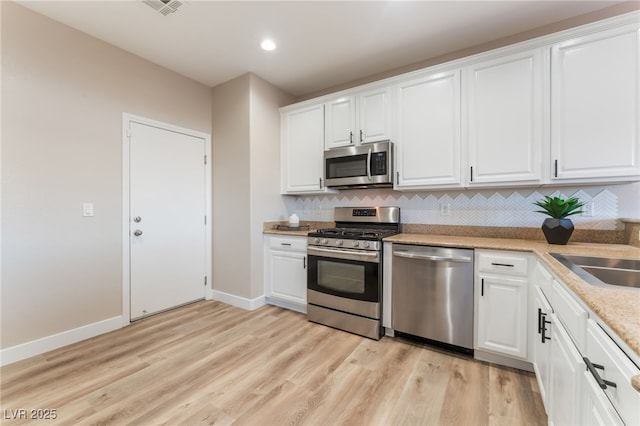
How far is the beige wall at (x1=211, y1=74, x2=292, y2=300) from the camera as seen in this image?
10.4 feet

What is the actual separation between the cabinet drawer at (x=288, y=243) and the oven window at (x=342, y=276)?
33 centimetres

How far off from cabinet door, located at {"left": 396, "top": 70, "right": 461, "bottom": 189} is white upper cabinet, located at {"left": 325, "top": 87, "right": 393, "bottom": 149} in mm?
149

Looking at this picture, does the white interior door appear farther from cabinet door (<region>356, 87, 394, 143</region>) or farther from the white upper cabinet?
cabinet door (<region>356, 87, 394, 143</region>)

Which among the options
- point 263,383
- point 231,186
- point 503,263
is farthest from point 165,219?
point 503,263

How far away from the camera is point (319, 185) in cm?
327

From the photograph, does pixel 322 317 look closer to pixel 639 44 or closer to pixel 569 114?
pixel 569 114

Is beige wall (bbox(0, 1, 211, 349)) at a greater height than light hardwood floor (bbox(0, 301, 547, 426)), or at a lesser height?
greater

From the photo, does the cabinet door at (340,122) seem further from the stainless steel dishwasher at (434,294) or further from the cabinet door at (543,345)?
the cabinet door at (543,345)

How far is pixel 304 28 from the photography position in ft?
7.84

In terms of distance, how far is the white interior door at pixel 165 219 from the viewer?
111 inches

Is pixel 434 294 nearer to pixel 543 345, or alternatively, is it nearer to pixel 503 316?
pixel 503 316

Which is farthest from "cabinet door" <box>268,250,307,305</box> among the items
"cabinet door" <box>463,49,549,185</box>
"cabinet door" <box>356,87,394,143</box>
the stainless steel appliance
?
"cabinet door" <box>463,49,549,185</box>

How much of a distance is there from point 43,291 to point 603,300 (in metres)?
3.48

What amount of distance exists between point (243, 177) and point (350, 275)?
1.70 meters
